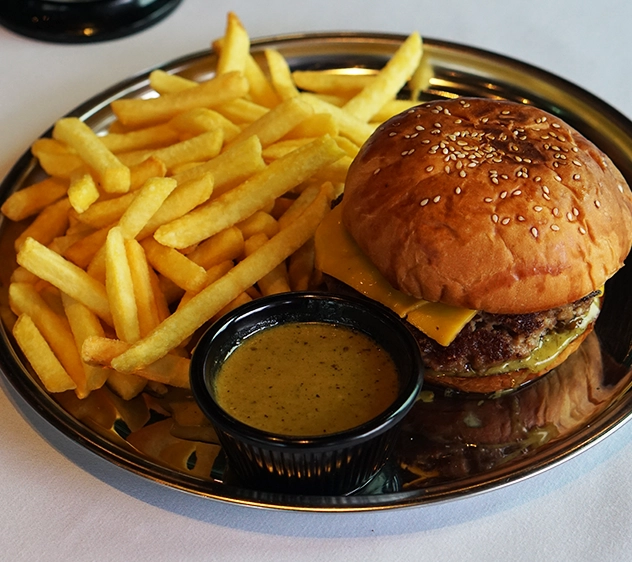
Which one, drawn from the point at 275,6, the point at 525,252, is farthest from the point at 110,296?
the point at 275,6

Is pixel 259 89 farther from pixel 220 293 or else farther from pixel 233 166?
pixel 220 293

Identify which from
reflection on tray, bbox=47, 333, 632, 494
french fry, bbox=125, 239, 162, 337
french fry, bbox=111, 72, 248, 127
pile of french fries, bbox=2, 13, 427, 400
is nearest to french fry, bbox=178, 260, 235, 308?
pile of french fries, bbox=2, 13, 427, 400

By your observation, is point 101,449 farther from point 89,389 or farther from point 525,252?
point 525,252

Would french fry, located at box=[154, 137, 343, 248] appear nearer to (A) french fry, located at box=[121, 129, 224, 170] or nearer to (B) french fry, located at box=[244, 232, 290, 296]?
(B) french fry, located at box=[244, 232, 290, 296]

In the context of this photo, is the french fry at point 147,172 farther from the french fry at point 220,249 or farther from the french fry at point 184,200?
the french fry at point 220,249

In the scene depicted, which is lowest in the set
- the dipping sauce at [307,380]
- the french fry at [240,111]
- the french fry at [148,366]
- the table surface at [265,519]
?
the table surface at [265,519]

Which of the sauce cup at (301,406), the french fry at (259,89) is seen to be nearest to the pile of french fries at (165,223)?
the sauce cup at (301,406)

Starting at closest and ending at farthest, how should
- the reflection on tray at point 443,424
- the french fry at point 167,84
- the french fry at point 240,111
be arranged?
the reflection on tray at point 443,424 → the french fry at point 240,111 → the french fry at point 167,84
